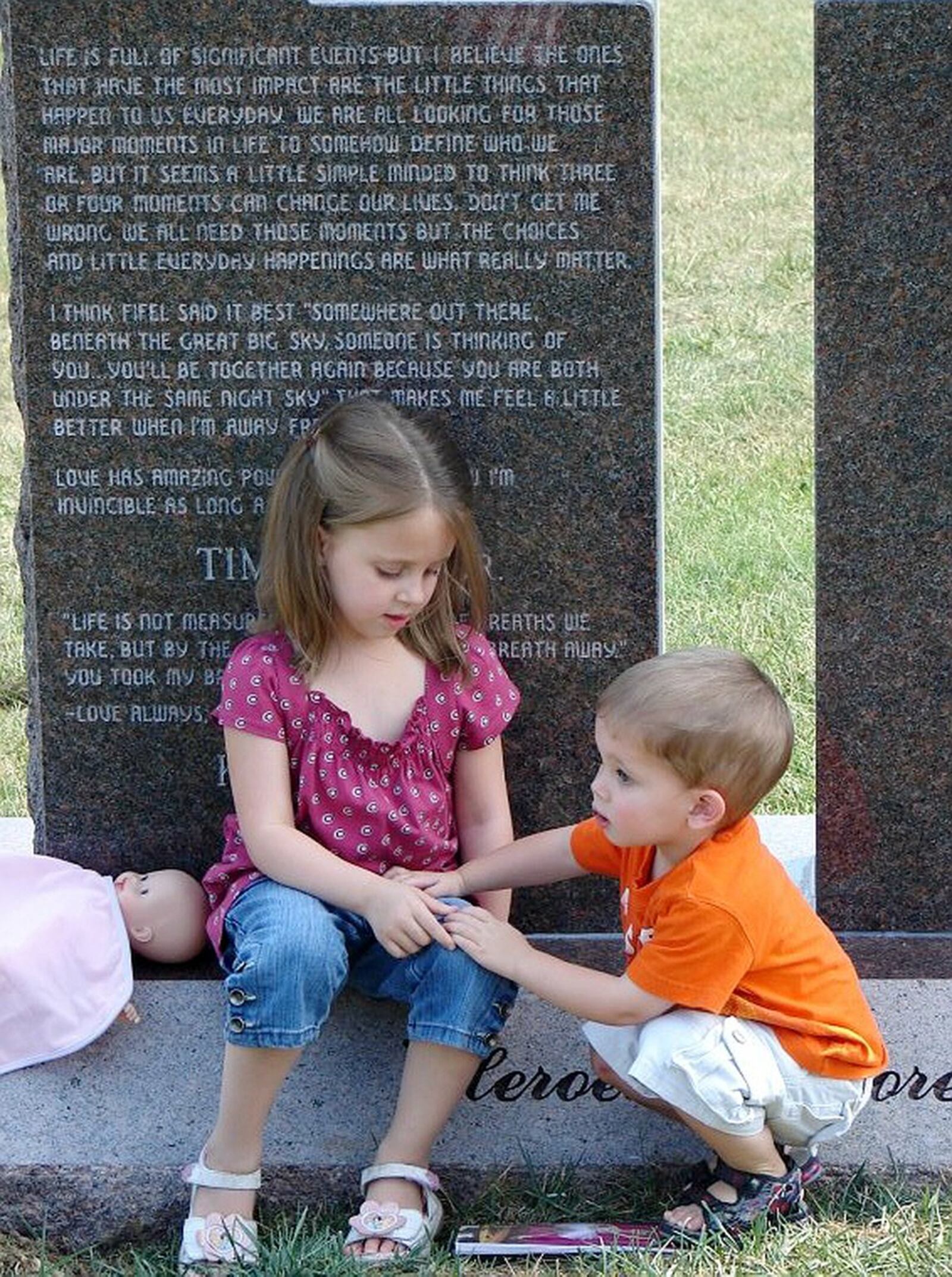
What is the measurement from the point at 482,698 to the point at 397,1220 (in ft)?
2.94

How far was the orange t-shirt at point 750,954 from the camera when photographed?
307 centimetres

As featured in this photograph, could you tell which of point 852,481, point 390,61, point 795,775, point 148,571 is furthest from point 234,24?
point 795,775

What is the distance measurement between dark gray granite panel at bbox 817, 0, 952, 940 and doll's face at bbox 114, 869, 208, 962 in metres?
1.16

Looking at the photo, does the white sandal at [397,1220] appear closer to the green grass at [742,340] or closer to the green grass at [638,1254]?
the green grass at [638,1254]

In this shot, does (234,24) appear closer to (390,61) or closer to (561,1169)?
(390,61)

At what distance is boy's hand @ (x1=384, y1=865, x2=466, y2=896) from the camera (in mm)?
3424

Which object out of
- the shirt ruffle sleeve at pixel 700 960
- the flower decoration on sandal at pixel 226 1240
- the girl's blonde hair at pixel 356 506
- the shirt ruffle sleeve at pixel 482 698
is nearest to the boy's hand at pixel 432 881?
the shirt ruffle sleeve at pixel 482 698

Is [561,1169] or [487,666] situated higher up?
[487,666]

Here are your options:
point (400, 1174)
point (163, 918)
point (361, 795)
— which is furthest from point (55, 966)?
point (400, 1174)

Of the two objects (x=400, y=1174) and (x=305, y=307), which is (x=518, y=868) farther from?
(x=305, y=307)

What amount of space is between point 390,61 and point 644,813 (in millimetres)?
1427

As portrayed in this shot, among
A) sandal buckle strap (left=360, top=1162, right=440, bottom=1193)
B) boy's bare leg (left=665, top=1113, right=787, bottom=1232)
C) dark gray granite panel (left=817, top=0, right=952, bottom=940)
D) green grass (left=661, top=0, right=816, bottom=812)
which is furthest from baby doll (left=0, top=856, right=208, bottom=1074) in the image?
green grass (left=661, top=0, right=816, bottom=812)

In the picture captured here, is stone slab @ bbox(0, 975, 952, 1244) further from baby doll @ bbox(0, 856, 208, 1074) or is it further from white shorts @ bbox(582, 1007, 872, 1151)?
white shorts @ bbox(582, 1007, 872, 1151)

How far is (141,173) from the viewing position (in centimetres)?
368
